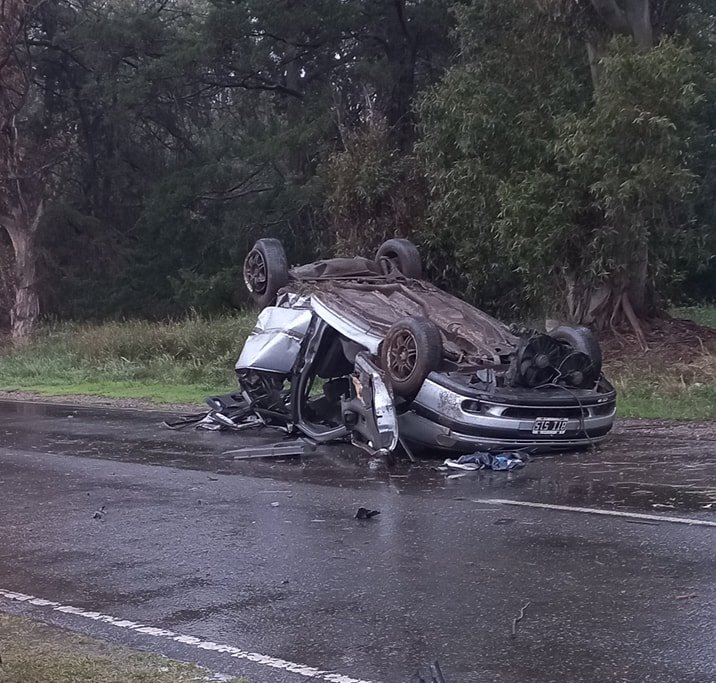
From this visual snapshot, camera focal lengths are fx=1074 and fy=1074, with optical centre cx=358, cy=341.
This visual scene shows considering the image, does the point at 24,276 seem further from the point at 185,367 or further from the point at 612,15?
the point at 612,15

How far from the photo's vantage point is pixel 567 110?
1819 cm

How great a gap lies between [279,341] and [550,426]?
135 inches

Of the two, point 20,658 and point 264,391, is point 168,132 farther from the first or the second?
point 20,658

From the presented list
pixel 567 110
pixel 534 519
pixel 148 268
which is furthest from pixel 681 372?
pixel 148 268

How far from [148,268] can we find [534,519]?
34453 millimetres

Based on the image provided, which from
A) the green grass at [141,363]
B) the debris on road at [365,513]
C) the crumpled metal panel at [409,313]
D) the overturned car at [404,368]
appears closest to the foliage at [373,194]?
the green grass at [141,363]

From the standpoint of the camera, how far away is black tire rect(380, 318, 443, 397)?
396 inches

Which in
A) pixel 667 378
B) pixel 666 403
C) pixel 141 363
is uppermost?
pixel 667 378

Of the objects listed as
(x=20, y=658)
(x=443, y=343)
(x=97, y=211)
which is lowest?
(x=20, y=658)

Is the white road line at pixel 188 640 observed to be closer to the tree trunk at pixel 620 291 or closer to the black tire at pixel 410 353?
the black tire at pixel 410 353

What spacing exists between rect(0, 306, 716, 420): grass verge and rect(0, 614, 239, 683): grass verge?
9.27 m

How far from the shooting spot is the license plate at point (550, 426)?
1002 cm

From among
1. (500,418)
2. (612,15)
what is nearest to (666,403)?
(500,418)

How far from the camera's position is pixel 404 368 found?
33.6ft
